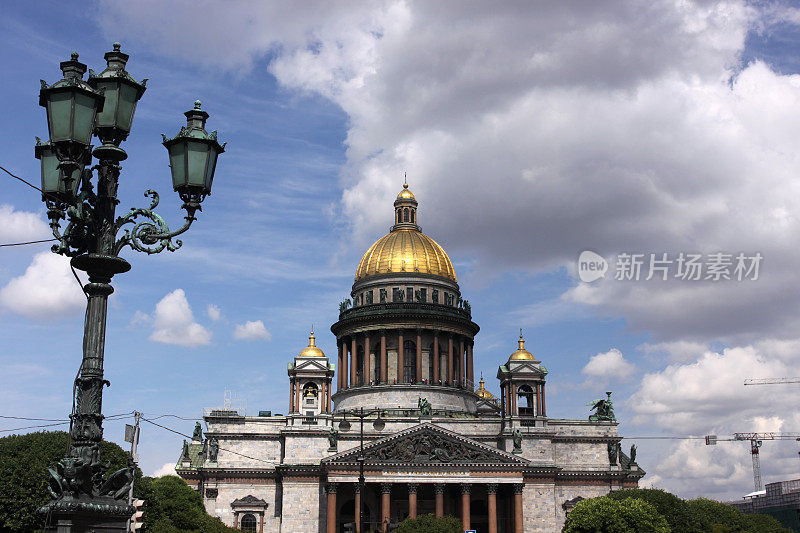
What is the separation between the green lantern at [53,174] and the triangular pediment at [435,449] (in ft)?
218

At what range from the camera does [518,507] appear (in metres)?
78.7

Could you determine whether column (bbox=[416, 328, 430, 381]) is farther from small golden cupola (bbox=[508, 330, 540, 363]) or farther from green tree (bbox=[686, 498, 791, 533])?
green tree (bbox=[686, 498, 791, 533])

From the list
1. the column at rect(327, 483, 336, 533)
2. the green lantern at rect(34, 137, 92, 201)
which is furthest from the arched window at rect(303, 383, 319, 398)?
the green lantern at rect(34, 137, 92, 201)

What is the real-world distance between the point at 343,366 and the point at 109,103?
280 ft

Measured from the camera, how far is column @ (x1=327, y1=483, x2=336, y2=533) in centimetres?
7625

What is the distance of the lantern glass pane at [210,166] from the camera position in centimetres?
1406

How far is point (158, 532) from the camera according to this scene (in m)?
55.0

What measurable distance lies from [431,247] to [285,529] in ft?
122

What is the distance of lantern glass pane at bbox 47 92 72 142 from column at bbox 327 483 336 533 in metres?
68.2

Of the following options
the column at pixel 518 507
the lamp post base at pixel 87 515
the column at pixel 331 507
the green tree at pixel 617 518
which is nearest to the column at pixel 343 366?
the column at pixel 331 507

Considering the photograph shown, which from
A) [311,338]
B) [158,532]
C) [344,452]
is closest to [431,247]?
[311,338]

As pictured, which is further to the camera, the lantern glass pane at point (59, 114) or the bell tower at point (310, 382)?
the bell tower at point (310, 382)

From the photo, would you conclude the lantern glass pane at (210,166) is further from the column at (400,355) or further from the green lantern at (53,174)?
the column at (400,355)

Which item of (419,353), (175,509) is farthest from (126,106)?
(419,353)
